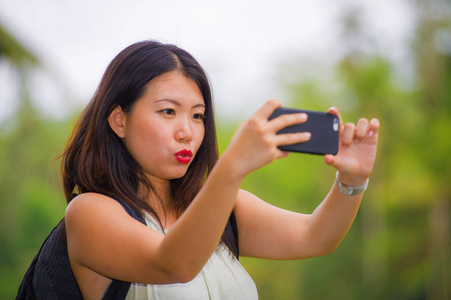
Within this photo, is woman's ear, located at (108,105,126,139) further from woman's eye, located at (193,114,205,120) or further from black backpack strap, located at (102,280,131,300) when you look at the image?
black backpack strap, located at (102,280,131,300)

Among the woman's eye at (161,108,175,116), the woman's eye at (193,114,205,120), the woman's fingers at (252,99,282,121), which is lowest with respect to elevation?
the woman's eye at (193,114,205,120)

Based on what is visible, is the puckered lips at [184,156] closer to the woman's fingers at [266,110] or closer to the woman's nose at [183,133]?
the woman's nose at [183,133]

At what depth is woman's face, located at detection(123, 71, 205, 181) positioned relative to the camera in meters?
1.89

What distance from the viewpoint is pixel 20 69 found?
5852 mm

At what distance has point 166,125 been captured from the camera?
1.88 metres

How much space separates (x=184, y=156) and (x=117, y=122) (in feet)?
0.93

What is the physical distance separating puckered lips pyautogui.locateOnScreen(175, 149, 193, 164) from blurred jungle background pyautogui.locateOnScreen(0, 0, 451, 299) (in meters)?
17.3

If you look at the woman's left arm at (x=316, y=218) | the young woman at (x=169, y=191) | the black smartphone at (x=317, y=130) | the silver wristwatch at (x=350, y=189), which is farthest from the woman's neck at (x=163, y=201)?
the black smartphone at (x=317, y=130)

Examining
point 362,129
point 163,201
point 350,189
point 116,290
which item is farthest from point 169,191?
point 362,129

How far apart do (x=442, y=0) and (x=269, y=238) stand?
71.8 ft

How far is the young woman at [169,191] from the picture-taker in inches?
57.9

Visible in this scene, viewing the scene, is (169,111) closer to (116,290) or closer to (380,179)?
(116,290)

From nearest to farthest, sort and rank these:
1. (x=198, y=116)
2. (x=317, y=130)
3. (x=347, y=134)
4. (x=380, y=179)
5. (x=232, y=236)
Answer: (x=317, y=130)
(x=347, y=134)
(x=198, y=116)
(x=232, y=236)
(x=380, y=179)

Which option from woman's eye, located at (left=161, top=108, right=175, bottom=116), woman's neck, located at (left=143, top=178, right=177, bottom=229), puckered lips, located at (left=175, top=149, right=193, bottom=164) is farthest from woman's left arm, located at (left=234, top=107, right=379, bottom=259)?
woman's eye, located at (left=161, top=108, right=175, bottom=116)
